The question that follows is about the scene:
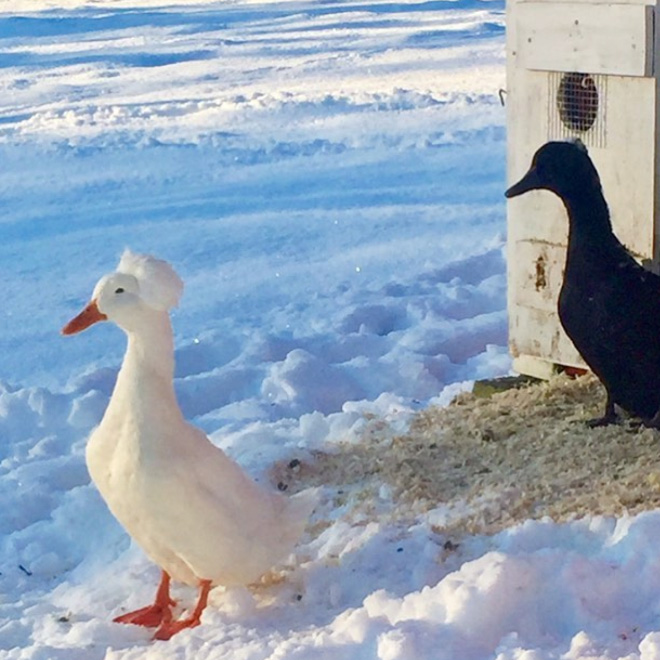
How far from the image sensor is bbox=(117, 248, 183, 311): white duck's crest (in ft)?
11.1

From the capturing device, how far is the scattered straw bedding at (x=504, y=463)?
3.82m

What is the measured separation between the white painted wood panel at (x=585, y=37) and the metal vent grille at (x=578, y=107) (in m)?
0.06

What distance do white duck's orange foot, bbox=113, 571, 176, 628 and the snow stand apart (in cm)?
4

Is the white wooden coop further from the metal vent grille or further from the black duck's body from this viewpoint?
the black duck's body

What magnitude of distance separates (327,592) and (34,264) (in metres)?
5.10

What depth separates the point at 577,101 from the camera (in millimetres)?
4953

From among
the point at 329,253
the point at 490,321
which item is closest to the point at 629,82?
the point at 490,321

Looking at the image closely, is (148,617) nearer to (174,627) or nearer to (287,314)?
(174,627)

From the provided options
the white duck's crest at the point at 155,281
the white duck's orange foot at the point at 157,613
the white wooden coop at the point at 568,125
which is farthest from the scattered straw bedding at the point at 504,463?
the white duck's crest at the point at 155,281

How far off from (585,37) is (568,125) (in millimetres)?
322

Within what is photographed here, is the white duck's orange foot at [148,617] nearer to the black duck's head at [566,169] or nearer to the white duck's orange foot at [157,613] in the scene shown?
the white duck's orange foot at [157,613]

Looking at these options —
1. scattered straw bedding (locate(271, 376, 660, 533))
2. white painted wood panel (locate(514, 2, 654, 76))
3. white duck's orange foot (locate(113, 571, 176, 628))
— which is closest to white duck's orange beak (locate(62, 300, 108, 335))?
white duck's orange foot (locate(113, 571, 176, 628))

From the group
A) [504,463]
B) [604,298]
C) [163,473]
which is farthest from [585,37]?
[163,473]

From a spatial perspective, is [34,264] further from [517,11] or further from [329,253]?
[517,11]
